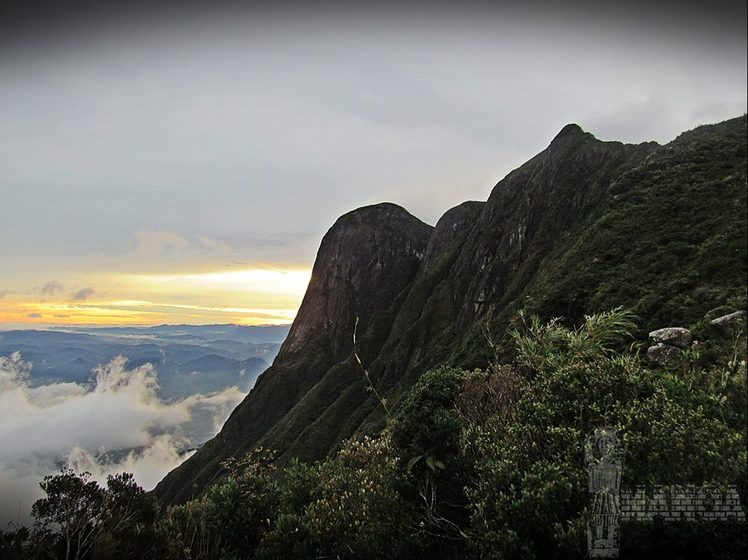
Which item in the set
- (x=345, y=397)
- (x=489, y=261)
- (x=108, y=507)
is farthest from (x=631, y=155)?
(x=108, y=507)

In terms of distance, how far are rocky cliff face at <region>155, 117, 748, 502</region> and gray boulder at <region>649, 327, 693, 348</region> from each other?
8.48 feet

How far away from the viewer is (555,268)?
93438mm

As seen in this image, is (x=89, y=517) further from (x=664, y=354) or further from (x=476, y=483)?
(x=664, y=354)

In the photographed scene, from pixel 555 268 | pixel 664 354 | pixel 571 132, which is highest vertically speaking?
pixel 571 132

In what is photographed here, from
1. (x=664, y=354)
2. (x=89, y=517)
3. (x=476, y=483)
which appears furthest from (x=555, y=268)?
(x=89, y=517)

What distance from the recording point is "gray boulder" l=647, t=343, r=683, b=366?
1963 centimetres

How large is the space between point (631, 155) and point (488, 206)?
182 ft

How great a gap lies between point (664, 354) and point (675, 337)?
139cm

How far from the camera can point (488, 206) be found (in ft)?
589

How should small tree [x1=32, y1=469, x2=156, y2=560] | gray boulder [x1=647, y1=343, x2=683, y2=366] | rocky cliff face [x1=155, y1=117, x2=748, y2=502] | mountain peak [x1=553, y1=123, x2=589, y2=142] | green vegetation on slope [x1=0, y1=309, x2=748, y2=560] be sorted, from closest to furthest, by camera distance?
green vegetation on slope [x1=0, y1=309, x2=748, y2=560], small tree [x1=32, y1=469, x2=156, y2=560], gray boulder [x1=647, y1=343, x2=683, y2=366], rocky cliff face [x1=155, y1=117, x2=748, y2=502], mountain peak [x1=553, y1=123, x2=589, y2=142]

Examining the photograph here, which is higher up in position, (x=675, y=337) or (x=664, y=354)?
(x=675, y=337)

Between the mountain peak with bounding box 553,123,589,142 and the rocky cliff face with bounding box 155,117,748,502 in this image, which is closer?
the rocky cliff face with bounding box 155,117,748,502

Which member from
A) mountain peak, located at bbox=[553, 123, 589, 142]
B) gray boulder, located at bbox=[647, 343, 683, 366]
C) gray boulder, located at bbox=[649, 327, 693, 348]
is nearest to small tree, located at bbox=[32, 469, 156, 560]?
gray boulder, located at bbox=[647, 343, 683, 366]

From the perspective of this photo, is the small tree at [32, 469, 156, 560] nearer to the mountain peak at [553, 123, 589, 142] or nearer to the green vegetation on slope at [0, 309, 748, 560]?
the green vegetation on slope at [0, 309, 748, 560]
